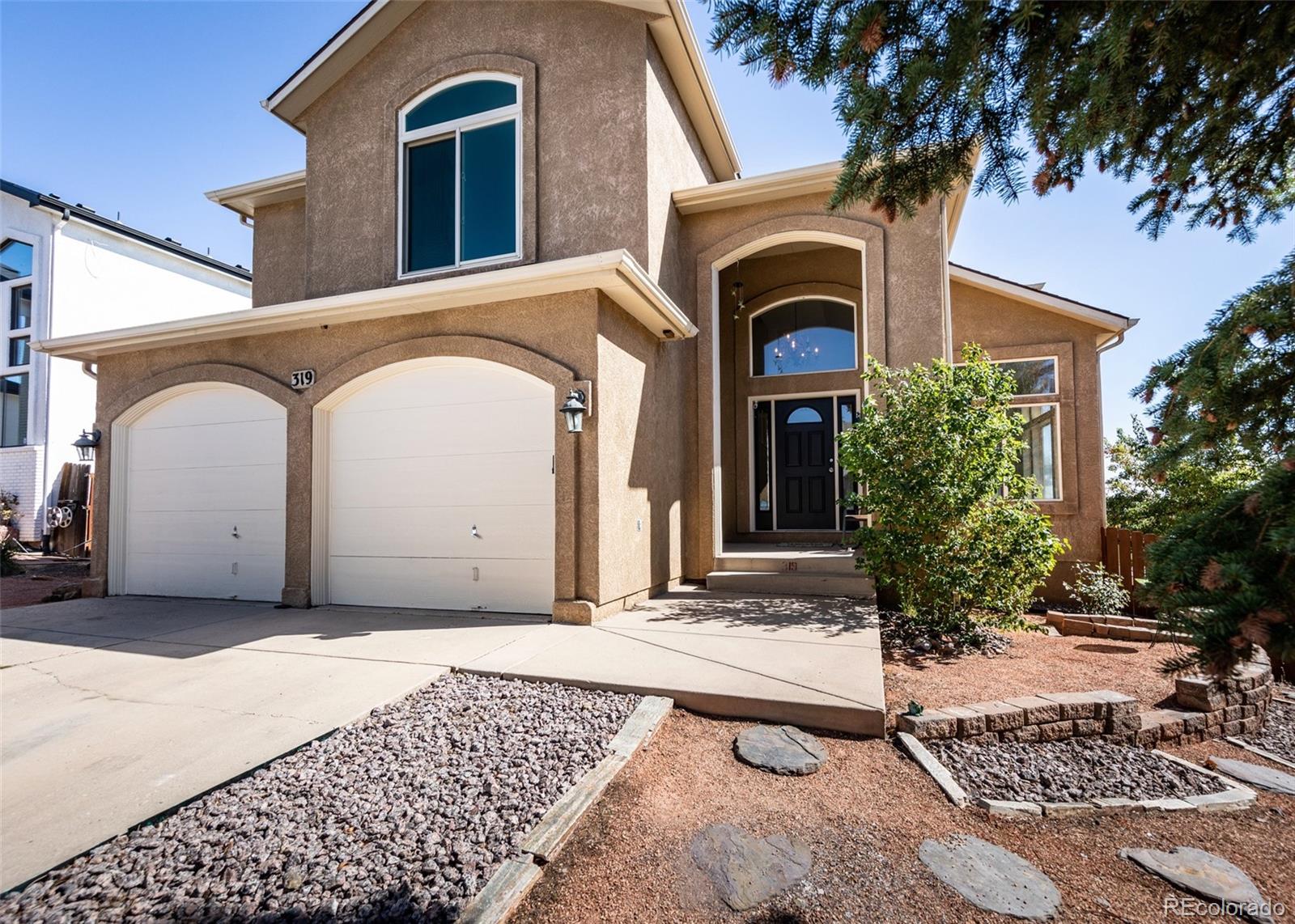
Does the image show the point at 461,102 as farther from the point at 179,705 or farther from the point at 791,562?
the point at 179,705

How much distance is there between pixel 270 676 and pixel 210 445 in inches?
184

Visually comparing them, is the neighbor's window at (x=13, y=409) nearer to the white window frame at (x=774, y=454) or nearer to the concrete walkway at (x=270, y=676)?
the concrete walkway at (x=270, y=676)

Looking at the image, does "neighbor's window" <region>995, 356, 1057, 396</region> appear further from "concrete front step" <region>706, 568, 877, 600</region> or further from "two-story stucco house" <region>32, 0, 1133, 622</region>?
"concrete front step" <region>706, 568, 877, 600</region>

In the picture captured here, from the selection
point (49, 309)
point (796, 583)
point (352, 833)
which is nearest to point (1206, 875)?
point (352, 833)

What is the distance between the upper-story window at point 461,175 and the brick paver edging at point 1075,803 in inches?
254

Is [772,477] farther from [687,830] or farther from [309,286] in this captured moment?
[687,830]

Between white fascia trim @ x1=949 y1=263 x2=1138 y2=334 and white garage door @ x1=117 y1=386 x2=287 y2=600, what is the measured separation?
9391mm

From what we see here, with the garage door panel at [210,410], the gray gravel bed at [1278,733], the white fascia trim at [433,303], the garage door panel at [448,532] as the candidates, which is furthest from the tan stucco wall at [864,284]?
the garage door panel at [210,410]

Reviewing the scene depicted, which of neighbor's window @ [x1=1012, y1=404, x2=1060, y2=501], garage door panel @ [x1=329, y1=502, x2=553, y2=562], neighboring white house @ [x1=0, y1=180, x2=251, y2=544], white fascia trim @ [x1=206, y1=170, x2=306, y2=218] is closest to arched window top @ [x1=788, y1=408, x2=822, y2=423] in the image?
neighbor's window @ [x1=1012, y1=404, x2=1060, y2=501]

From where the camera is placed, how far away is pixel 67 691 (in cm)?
396

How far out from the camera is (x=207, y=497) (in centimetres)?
747

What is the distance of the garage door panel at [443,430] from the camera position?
20.3 ft

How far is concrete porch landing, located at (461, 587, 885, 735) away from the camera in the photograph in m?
3.61

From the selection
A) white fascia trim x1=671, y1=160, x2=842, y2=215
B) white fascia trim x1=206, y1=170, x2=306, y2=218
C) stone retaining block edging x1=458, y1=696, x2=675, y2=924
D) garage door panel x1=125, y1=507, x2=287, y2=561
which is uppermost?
white fascia trim x1=206, y1=170, x2=306, y2=218
